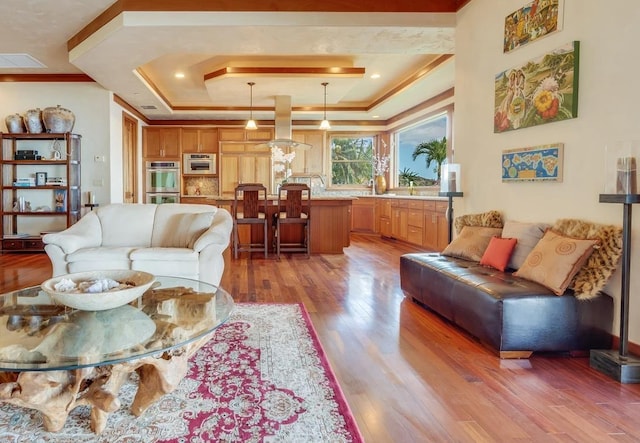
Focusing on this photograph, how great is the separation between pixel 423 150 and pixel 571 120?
5.21 metres

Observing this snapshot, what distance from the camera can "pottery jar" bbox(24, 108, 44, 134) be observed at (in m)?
6.04

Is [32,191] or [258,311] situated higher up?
[32,191]

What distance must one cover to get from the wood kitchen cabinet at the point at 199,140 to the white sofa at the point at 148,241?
5133 millimetres

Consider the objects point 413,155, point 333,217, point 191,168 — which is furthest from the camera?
point 191,168

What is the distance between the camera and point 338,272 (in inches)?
195

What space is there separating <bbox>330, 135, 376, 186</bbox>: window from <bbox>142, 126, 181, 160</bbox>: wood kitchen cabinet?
343 centimetres

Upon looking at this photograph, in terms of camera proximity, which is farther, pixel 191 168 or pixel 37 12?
pixel 191 168

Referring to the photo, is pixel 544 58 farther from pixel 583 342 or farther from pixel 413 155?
pixel 413 155

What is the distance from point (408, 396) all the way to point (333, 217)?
14.7ft

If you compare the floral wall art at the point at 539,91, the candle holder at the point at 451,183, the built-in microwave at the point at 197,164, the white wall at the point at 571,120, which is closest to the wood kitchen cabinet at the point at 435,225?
the candle holder at the point at 451,183

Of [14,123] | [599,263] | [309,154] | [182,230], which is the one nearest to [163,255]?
[182,230]

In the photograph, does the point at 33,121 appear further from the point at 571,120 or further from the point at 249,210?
the point at 571,120

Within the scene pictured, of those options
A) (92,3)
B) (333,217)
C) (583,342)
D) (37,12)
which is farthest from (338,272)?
(37,12)

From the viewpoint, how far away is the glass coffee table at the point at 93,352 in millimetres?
1418
